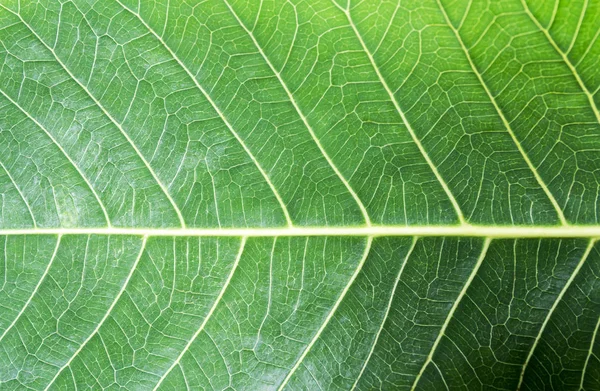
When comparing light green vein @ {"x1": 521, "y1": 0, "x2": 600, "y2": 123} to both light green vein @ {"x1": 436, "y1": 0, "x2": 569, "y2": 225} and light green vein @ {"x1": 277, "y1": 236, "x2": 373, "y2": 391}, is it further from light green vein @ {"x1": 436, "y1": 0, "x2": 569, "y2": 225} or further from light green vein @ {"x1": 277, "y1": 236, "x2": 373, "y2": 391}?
light green vein @ {"x1": 277, "y1": 236, "x2": 373, "y2": 391}

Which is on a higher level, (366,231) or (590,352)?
(366,231)

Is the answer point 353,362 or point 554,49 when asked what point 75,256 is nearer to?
point 353,362

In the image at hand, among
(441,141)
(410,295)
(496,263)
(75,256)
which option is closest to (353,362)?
(410,295)

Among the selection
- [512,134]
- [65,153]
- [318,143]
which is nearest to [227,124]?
[318,143]

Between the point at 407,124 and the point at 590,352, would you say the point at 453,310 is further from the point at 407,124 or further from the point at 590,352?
the point at 407,124

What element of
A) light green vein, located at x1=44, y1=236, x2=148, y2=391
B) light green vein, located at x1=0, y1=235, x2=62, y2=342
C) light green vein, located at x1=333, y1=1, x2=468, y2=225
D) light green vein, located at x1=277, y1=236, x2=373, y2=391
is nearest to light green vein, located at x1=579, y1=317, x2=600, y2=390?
light green vein, located at x1=333, y1=1, x2=468, y2=225

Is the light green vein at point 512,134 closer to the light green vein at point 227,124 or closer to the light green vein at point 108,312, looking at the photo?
the light green vein at point 227,124

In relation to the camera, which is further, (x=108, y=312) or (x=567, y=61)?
(x=108, y=312)

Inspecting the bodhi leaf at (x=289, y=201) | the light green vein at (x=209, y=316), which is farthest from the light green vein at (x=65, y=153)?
the light green vein at (x=209, y=316)
